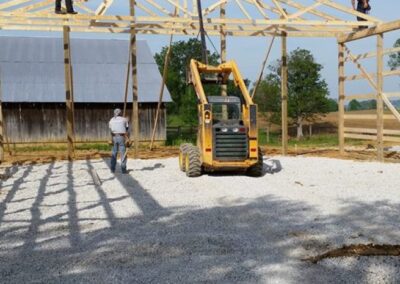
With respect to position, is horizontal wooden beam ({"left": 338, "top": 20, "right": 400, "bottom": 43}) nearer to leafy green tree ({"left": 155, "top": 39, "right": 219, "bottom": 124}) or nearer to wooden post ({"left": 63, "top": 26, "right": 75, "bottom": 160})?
leafy green tree ({"left": 155, "top": 39, "right": 219, "bottom": 124})

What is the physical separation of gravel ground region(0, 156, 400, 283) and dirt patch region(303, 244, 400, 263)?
131mm

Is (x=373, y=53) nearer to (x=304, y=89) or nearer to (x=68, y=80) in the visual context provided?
(x=68, y=80)

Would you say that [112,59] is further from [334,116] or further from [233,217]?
[334,116]

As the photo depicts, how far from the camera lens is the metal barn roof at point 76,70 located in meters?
26.4

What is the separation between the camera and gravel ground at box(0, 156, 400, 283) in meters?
4.88

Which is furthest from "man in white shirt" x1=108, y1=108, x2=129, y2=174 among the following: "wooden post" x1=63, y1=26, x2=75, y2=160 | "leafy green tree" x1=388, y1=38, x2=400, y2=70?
"leafy green tree" x1=388, y1=38, x2=400, y2=70

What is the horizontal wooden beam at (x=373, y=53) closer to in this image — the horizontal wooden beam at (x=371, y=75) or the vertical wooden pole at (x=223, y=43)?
the horizontal wooden beam at (x=371, y=75)

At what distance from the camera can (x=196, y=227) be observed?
22.4 ft

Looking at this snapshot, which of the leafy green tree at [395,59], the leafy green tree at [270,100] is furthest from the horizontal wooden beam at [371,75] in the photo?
the leafy green tree at [395,59]

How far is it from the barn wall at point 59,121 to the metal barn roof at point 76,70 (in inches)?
21.1

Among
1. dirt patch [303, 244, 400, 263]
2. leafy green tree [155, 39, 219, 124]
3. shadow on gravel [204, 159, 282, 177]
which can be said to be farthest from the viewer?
leafy green tree [155, 39, 219, 124]

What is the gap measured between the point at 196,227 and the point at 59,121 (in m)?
21.1

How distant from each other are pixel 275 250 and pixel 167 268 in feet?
4.36

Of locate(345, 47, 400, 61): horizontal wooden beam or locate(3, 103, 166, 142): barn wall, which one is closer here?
locate(345, 47, 400, 61): horizontal wooden beam
